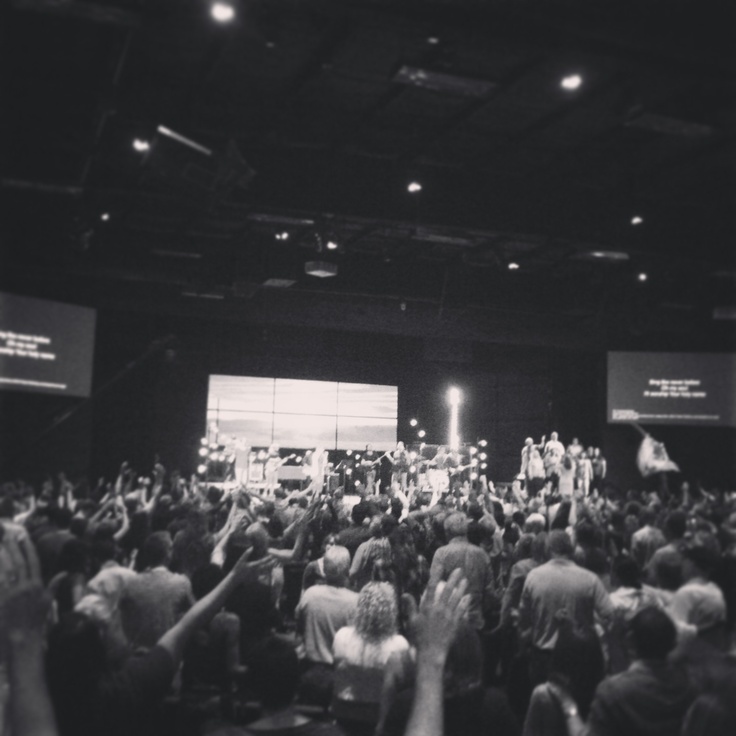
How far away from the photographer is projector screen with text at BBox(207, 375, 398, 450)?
15453mm

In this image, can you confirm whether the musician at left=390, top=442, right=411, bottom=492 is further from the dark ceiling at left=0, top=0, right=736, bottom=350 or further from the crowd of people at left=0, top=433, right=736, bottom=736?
the crowd of people at left=0, top=433, right=736, bottom=736

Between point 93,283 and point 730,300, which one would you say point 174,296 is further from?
point 730,300

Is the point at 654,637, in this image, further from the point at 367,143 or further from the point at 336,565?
the point at 367,143

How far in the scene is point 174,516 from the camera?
249 inches

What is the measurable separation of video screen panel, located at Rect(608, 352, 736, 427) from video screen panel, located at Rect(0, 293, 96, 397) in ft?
24.1

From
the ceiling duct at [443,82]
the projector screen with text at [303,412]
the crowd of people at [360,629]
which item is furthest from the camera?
the projector screen with text at [303,412]

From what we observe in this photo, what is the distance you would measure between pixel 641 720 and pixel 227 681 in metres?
2.20

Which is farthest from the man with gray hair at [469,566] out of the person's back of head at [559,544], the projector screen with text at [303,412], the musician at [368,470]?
the projector screen with text at [303,412]

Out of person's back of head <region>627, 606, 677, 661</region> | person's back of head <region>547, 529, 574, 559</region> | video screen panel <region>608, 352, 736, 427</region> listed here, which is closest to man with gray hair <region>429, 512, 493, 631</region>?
person's back of head <region>547, 529, 574, 559</region>

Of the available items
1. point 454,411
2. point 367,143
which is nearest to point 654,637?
point 367,143

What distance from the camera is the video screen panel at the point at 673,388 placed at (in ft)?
36.9

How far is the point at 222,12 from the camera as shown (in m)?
5.19

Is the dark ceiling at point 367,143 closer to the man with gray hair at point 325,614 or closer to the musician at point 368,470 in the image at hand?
the man with gray hair at point 325,614

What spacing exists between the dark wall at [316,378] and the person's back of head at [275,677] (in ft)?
34.1
